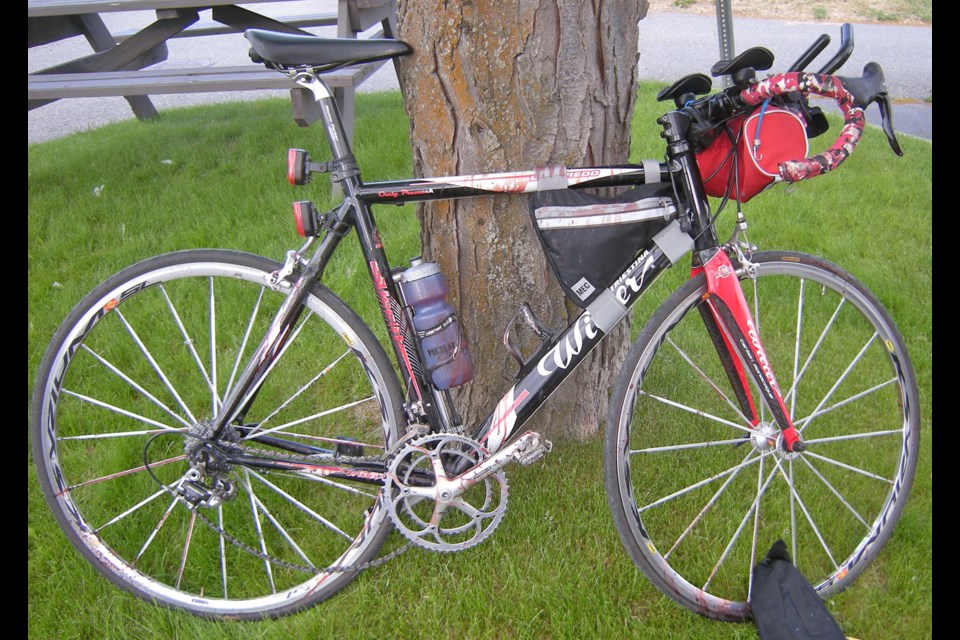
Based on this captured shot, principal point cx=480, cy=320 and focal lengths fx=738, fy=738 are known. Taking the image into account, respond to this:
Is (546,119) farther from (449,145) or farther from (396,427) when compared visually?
(396,427)

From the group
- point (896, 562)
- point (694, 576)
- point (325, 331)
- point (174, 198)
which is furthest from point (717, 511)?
point (174, 198)

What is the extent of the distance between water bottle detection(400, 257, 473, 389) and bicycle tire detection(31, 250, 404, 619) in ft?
0.41

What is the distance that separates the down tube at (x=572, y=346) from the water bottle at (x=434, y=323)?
17 cm

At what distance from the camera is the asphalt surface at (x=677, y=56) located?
267 inches

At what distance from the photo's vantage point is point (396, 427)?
6.52ft

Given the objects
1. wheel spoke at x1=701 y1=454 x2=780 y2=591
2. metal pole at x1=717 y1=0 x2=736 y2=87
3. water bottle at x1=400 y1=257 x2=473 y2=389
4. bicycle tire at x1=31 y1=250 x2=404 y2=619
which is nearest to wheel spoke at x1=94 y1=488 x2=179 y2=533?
bicycle tire at x1=31 y1=250 x2=404 y2=619

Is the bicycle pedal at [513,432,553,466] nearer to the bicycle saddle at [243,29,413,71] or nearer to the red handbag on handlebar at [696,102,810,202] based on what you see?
the red handbag on handlebar at [696,102,810,202]

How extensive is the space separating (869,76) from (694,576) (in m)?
1.36

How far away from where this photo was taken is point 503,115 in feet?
6.66

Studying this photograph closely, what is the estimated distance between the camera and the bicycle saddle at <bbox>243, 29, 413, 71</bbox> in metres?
1.70

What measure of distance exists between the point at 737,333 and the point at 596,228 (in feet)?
1.42

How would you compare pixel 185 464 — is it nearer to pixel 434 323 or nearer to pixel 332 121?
pixel 434 323

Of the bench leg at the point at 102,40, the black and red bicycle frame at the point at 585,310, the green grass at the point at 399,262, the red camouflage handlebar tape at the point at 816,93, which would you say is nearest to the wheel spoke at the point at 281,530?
the green grass at the point at 399,262

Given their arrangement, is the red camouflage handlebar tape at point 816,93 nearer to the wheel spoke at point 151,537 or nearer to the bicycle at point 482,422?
the bicycle at point 482,422
